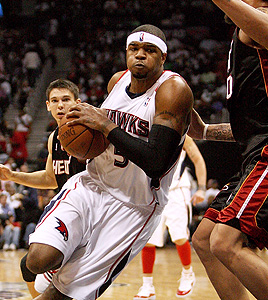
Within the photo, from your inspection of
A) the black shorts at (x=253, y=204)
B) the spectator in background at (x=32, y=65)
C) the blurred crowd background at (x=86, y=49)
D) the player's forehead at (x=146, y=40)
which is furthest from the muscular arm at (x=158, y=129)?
the spectator in background at (x=32, y=65)

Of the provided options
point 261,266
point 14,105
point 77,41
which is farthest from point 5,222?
point 77,41

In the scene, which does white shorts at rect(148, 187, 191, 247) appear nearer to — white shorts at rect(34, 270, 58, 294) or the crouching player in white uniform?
the crouching player in white uniform

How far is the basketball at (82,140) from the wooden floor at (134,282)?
2316mm

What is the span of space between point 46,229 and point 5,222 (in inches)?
292

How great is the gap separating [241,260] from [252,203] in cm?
32

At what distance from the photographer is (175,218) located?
20.0 feet

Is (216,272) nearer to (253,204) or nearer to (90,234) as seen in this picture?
(253,204)

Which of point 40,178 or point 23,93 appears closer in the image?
point 40,178

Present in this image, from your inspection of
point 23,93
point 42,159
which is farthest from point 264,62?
point 23,93

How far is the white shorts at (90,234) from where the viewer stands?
3.04m

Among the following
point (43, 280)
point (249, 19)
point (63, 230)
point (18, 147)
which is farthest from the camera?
point (18, 147)

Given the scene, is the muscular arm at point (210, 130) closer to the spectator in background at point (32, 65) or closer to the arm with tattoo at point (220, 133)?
the arm with tattoo at point (220, 133)

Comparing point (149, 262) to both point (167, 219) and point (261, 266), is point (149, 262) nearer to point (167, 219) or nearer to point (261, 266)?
point (167, 219)

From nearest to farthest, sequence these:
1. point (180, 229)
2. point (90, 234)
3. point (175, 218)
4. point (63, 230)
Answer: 1. point (63, 230)
2. point (90, 234)
3. point (180, 229)
4. point (175, 218)
